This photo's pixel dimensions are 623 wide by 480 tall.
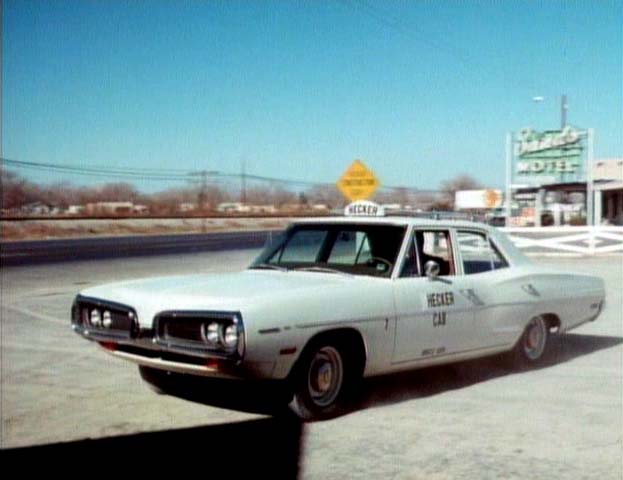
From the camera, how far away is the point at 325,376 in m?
5.80

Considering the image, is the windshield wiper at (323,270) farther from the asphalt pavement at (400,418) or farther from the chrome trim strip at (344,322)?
the asphalt pavement at (400,418)

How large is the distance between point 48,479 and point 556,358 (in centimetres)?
552

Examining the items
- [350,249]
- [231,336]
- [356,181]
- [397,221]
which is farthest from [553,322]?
[356,181]

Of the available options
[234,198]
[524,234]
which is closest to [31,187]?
[234,198]

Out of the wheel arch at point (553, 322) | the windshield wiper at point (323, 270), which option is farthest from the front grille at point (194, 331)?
the wheel arch at point (553, 322)

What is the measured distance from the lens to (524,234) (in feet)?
89.6

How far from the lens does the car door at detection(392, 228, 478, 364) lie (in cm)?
626

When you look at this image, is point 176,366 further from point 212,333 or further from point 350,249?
point 350,249

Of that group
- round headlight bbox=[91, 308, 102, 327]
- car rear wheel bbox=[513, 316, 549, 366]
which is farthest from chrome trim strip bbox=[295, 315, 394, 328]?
car rear wheel bbox=[513, 316, 549, 366]

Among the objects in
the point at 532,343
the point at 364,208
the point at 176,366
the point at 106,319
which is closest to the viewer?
the point at 176,366

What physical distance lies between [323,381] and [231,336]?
918mm

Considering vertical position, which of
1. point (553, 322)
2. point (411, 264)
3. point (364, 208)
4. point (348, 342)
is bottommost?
point (553, 322)

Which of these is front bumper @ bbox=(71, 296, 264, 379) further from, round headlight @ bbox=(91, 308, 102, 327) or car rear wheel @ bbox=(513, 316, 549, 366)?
car rear wheel @ bbox=(513, 316, 549, 366)

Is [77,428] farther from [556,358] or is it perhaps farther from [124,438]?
[556,358]
